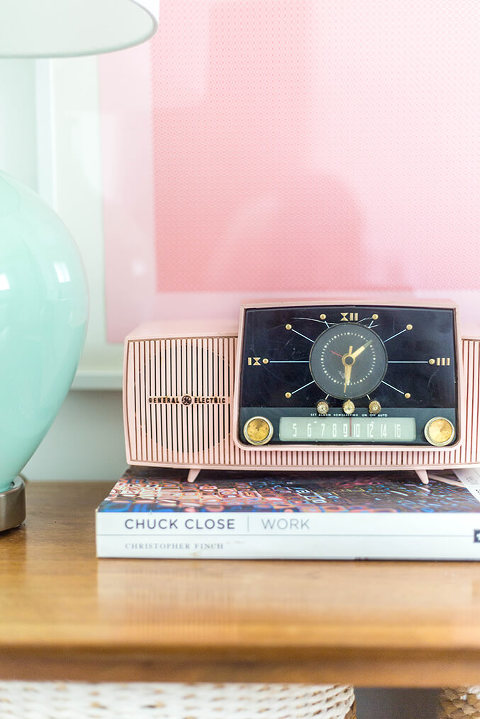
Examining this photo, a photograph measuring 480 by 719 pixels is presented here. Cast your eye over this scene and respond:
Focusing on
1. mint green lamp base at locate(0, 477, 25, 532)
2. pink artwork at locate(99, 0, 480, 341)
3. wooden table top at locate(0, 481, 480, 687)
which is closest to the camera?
wooden table top at locate(0, 481, 480, 687)

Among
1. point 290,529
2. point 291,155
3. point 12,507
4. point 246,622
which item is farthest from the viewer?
point 291,155

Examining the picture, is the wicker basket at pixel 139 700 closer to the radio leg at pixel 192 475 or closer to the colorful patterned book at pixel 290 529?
the colorful patterned book at pixel 290 529

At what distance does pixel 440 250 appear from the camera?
101 centimetres

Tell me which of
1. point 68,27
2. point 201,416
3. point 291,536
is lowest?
point 291,536

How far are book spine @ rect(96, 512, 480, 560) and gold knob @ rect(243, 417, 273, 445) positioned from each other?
10cm

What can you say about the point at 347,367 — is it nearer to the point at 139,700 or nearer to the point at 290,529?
the point at 290,529

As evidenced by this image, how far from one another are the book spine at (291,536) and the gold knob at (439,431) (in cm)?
10

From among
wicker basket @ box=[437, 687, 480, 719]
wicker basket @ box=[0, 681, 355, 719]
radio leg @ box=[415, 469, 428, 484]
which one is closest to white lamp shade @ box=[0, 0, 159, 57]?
radio leg @ box=[415, 469, 428, 484]

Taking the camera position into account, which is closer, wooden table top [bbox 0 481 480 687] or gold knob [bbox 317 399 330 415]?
wooden table top [bbox 0 481 480 687]

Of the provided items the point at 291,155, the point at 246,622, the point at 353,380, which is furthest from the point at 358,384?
the point at 291,155

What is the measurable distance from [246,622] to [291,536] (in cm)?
14

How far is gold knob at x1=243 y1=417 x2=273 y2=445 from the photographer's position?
2.52 feet

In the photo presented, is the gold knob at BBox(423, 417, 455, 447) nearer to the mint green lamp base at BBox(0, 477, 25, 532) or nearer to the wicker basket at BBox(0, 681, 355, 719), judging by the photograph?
the wicker basket at BBox(0, 681, 355, 719)

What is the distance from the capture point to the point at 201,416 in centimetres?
79
